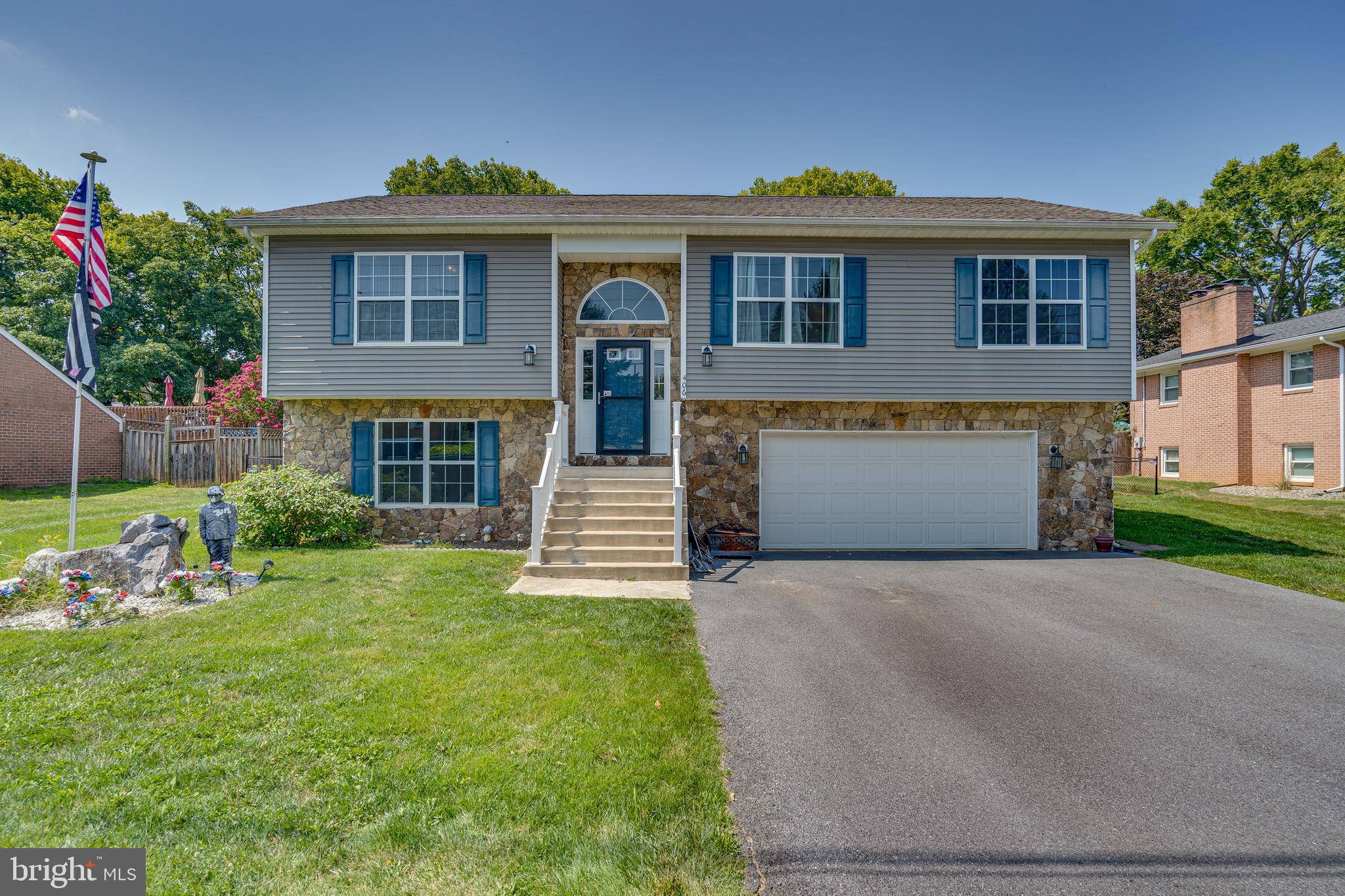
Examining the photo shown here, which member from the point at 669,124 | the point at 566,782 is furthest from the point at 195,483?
the point at 566,782

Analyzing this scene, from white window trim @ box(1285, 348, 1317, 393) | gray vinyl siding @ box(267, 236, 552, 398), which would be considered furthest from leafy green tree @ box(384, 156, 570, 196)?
white window trim @ box(1285, 348, 1317, 393)

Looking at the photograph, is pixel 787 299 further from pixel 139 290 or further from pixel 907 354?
pixel 139 290

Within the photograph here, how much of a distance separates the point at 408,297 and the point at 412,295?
7 cm

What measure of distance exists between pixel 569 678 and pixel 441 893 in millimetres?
1944

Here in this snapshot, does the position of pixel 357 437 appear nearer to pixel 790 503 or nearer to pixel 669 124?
pixel 790 503

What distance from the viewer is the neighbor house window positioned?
19406mm

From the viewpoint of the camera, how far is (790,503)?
32.7 ft

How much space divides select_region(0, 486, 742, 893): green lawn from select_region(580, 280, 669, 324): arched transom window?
6.06 m

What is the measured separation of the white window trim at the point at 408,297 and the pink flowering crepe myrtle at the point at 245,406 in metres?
10.9

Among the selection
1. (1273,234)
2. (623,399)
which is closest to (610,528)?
(623,399)

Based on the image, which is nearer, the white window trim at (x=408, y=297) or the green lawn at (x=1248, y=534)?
the green lawn at (x=1248, y=534)

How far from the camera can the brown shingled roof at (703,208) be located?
934cm

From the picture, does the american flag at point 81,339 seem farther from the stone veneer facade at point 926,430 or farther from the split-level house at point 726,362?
the stone veneer facade at point 926,430

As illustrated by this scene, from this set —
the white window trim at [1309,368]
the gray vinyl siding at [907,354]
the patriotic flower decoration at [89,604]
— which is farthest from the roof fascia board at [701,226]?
the white window trim at [1309,368]
